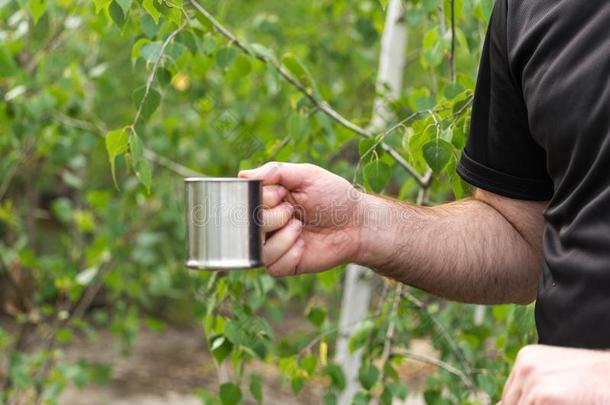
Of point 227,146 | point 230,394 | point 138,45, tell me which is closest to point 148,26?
point 138,45

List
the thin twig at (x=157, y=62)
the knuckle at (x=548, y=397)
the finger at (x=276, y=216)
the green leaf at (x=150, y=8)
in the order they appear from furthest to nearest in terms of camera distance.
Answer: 1. the thin twig at (x=157, y=62)
2. the green leaf at (x=150, y=8)
3. the finger at (x=276, y=216)
4. the knuckle at (x=548, y=397)

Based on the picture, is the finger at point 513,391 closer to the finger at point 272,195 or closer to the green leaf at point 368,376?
the finger at point 272,195

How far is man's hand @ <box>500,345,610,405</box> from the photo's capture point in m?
1.08

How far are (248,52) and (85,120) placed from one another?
54.9 inches

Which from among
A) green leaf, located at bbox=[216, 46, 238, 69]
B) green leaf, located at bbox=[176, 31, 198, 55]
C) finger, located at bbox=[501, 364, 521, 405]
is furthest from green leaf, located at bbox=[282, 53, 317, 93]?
finger, located at bbox=[501, 364, 521, 405]

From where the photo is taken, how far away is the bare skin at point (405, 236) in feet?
5.31

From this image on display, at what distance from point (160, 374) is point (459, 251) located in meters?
4.66

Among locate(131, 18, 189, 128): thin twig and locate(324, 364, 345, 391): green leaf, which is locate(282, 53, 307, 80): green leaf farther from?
locate(324, 364, 345, 391): green leaf

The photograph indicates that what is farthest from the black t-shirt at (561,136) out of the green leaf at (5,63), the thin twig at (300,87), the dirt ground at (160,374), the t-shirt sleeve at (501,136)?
the dirt ground at (160,374)

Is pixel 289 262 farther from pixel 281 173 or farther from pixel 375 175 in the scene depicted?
pixel 375 175

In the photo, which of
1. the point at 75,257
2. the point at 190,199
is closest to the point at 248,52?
the point at 190,199

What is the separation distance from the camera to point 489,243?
1.78 meters

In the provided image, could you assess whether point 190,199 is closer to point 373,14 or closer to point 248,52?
point 248,52

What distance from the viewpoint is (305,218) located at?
1.67 metres
